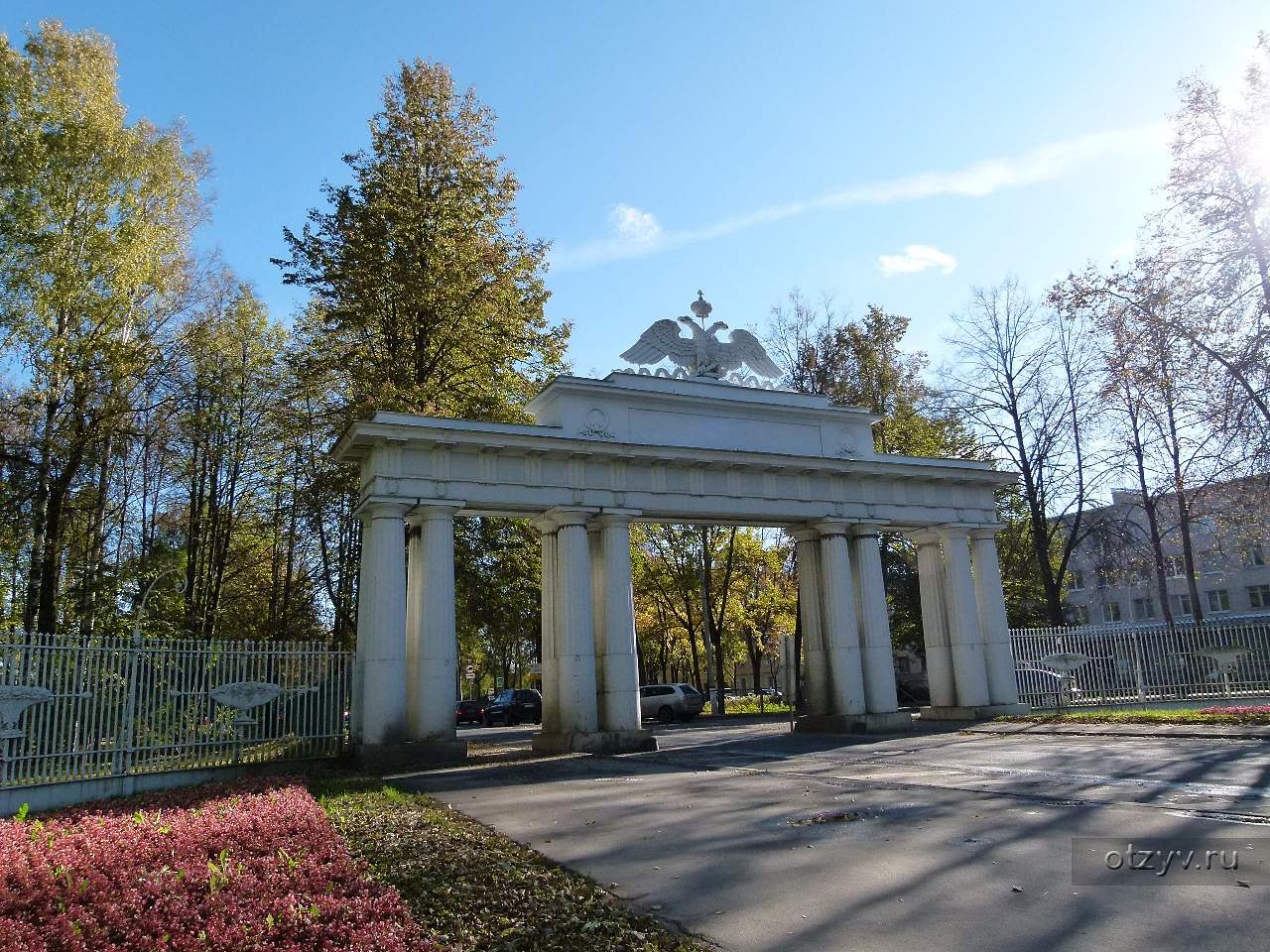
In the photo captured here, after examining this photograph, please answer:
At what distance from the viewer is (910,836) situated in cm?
739

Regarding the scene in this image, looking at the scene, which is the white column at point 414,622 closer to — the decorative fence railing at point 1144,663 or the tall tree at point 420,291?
the tall tree at point 420,291

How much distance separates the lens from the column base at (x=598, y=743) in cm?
1802

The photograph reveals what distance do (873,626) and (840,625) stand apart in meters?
1.10

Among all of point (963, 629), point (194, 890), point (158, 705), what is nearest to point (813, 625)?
point (963, 629)

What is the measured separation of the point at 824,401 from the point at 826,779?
12.5 meters

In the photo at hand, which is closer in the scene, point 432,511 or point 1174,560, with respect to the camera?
point 432,511

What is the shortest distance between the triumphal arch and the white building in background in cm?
575

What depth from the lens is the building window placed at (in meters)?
51.9

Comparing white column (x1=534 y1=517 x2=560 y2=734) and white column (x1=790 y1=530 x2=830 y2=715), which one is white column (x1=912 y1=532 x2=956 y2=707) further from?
white column (x1=534 y1=517 x2=560 y2=734)

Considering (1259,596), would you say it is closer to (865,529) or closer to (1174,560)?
(1174,560)

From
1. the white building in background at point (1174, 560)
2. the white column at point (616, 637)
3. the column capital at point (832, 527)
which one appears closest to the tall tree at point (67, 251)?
the white column at point (616, 637)

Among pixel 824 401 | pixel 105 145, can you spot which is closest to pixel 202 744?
pixel 105 145

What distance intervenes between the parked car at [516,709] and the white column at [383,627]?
23.9m

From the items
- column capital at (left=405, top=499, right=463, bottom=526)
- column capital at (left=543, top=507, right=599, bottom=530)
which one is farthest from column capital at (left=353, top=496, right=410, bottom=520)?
column capital at (left=543, top=507, right=599, bottom=530)
